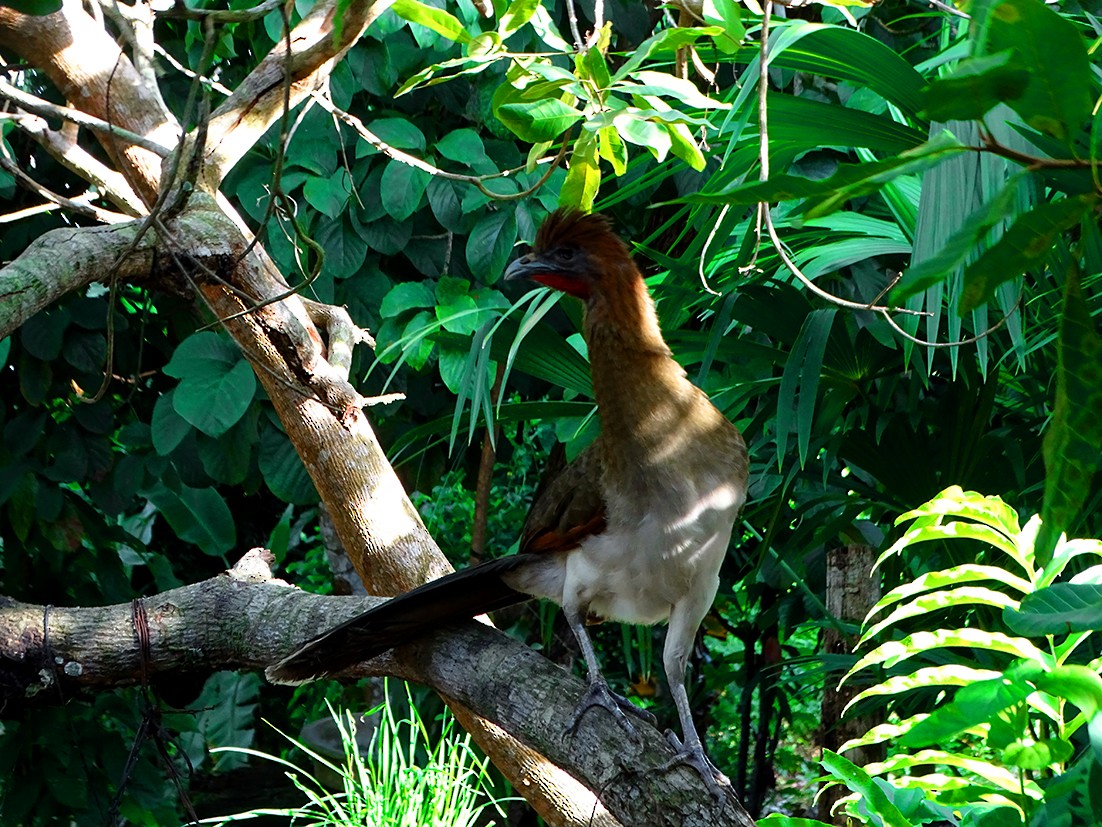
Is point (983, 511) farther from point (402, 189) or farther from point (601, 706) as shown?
point (402, 189)

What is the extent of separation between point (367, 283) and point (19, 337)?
1.07 meters

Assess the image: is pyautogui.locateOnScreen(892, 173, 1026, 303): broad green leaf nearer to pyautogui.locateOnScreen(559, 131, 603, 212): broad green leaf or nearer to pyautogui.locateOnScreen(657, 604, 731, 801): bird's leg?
pyautogui.locateOnScreen(559, 131, 603, 212): broad green leaf

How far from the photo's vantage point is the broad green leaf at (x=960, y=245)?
38cm

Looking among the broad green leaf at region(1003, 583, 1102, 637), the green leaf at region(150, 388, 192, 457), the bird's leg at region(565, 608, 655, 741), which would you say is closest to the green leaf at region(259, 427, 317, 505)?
the green leaf at region(150, 388, 192, 457)

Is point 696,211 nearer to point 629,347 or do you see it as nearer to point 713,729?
point 629,347

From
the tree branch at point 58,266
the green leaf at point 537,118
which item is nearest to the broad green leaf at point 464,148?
the tree branch at point 58,266

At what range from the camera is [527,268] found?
2.19m

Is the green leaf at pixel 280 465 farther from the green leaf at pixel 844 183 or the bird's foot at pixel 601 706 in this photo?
the green leaf at pixel 844 183

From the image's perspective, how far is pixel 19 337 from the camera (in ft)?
10.4

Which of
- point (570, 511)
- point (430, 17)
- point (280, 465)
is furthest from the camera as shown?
point (280, 465)

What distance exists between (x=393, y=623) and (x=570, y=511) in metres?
0.42

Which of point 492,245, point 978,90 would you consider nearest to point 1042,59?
point 978,90

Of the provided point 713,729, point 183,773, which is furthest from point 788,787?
point 183,773

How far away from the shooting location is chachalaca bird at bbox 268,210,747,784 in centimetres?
203
